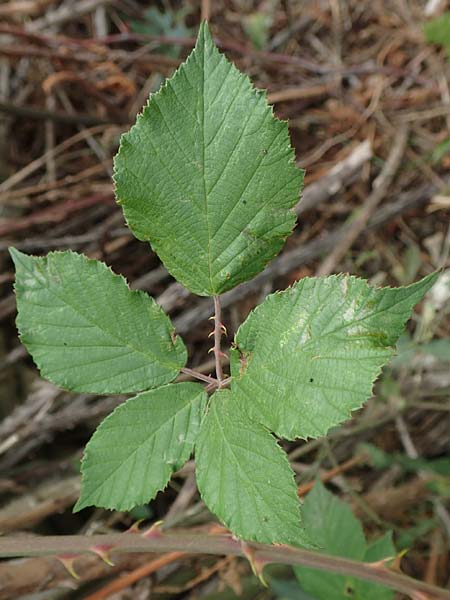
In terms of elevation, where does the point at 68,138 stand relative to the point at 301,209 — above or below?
above

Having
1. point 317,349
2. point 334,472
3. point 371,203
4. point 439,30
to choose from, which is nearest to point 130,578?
point 334,472

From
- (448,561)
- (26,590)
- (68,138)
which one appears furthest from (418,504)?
(68,138)

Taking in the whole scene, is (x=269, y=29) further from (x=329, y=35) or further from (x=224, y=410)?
(x=224, y=410)

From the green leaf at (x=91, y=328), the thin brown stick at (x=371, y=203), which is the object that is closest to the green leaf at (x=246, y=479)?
the green leaf at (x=91, y=328)

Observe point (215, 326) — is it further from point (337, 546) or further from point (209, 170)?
point (337, 546)

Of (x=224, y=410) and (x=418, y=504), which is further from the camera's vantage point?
(x=418, y=504)

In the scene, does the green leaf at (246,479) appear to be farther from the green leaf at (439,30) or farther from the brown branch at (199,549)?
the green leaf at (439,30)
